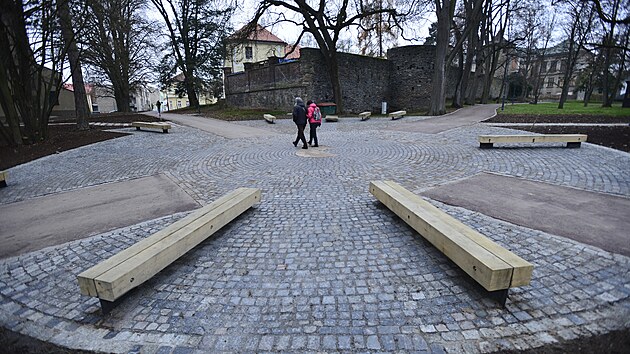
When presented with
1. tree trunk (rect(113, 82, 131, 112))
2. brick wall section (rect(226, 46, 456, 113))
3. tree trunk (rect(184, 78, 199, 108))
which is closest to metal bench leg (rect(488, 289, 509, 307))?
brick wall section (rect(226, 46, 456, 113))

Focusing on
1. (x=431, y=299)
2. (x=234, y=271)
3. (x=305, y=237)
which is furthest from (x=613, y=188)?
(x=234, y=271)

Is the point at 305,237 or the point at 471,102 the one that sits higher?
the point at 471,102

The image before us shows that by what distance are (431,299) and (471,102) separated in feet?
121

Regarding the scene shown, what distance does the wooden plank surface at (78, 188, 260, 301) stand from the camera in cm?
240

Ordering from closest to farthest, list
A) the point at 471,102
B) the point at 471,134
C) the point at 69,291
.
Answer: the point at 69,291 → the point at 471,134 → the point at 471,102

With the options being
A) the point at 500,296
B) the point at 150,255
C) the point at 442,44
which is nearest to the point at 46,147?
the point at 150,255

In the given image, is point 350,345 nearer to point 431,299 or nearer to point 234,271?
point 431,299

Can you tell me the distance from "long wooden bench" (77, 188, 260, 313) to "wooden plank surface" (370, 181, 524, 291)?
2.28 m

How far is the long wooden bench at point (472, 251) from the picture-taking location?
240cm

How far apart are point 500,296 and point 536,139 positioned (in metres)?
7.73

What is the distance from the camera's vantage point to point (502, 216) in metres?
4.34

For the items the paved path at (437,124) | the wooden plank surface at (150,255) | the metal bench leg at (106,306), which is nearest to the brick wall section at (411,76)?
the paved path at (437,124)

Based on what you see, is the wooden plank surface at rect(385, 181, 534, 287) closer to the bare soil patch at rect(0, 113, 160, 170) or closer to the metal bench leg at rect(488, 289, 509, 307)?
the metal bench leg at rect(488, 289, 509, 307)

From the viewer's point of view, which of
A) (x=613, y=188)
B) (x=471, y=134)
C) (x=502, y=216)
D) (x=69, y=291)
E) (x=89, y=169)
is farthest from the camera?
(x=471, y=134)
